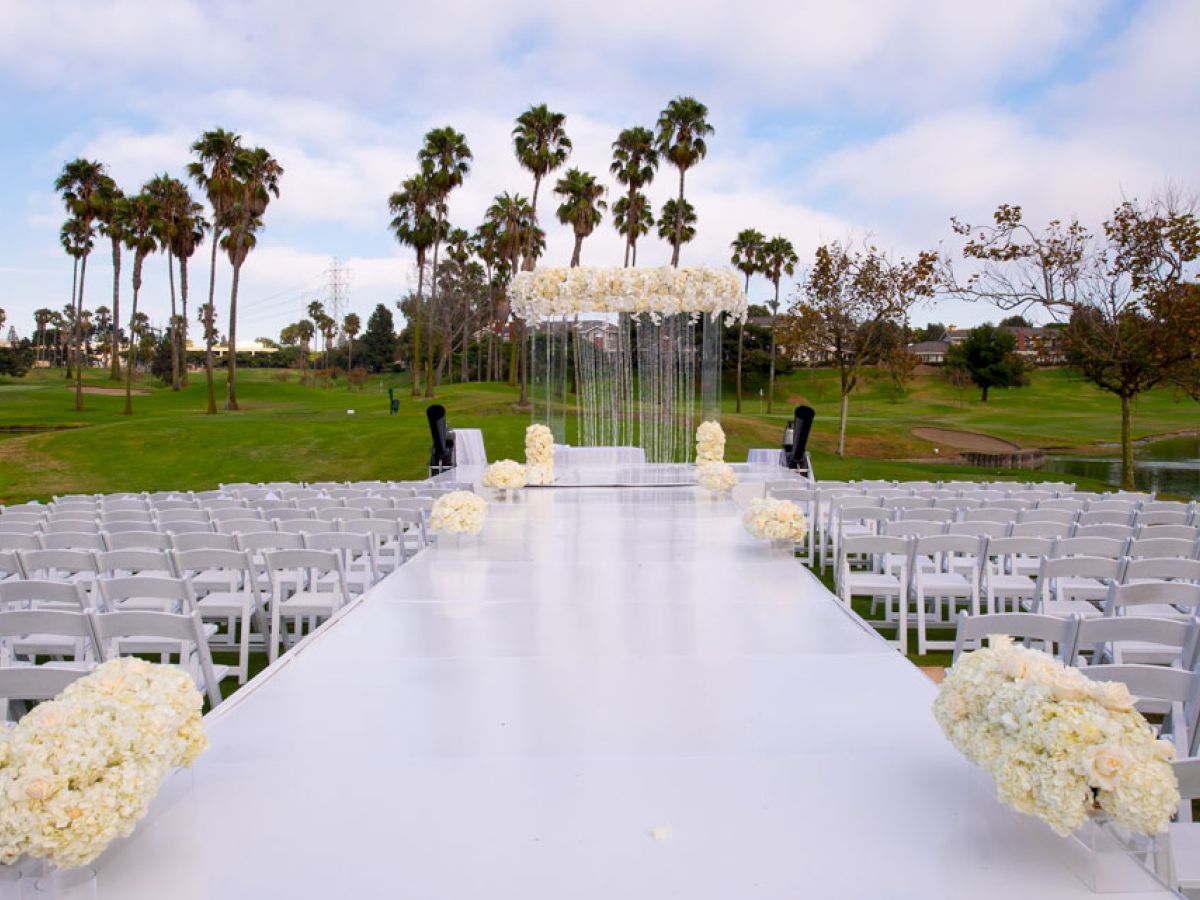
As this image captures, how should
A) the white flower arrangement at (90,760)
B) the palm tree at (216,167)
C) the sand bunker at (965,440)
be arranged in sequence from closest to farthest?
the white flower arrangement at (90,760)
the palm tree at (216,167)
the sand bunker at (965,440)

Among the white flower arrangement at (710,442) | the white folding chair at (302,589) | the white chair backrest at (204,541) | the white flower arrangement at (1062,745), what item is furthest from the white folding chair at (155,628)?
the white flower arrangement at (710,442)

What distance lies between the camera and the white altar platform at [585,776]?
2.22m

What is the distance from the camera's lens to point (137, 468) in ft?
73.1

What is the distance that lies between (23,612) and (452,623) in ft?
6.75

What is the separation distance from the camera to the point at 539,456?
1280 centimetres

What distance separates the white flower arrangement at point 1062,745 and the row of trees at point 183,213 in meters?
34.1

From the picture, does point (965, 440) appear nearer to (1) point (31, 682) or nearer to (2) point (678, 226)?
(2) point (678, 226)

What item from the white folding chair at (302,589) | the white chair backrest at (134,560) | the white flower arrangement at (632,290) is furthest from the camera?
the white flower arrangement at (632,290)

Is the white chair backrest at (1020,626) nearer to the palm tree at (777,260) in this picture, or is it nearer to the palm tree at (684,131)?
the palm tree at (684,131)

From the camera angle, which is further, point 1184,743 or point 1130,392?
point 1130,392

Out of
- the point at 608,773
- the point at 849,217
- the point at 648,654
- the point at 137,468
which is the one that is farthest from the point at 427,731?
the point at 849,217

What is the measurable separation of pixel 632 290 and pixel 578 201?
27653 millimetres

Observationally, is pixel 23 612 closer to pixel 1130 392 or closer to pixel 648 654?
pixel 648 654

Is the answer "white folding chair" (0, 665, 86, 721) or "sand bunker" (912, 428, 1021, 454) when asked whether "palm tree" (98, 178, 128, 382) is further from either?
"white folding chair" (0, 665, 86, 721)
